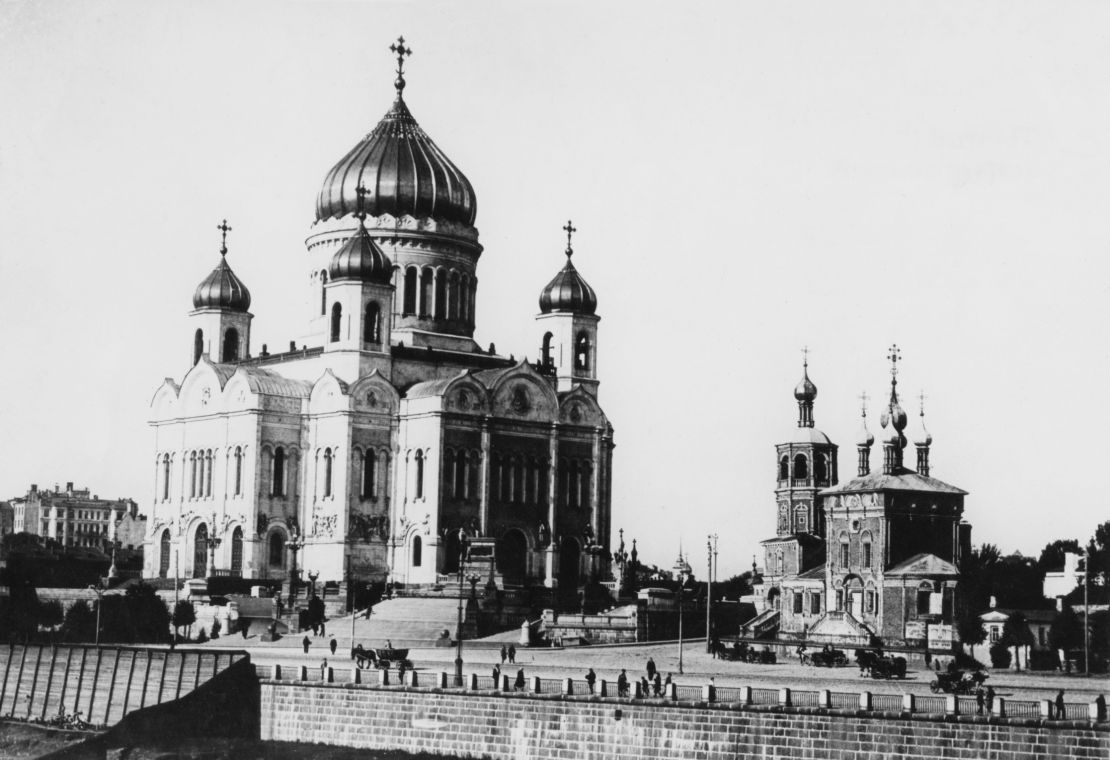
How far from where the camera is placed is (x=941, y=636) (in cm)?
6444

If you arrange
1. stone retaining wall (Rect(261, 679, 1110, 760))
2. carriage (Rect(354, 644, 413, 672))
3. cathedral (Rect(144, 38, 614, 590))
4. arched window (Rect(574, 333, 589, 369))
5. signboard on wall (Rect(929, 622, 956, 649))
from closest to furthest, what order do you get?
stone retaining wall (Rect(261, 679, 1110, 760))
carriage (Rect(354, 644, 413, 672))
signboard on wall (Rect(929, 622, 956, 649))
cathedral (Rect(144, 38, 614, 590))
arched window (Rect(574, 333, 589, 369))

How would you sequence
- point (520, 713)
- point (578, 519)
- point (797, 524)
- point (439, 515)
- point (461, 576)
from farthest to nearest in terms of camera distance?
1. point (797, 524)
2. point (578, 519)
3. point (439, 515)
4. point (461, 576)
5. point (520, 713)

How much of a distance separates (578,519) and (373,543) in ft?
30.8

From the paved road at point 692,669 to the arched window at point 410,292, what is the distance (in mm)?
20981

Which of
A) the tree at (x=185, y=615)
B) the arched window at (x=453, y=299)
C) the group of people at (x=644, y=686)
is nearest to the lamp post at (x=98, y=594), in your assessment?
the tree at (x=185, y=615)

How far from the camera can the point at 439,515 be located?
75.0 m

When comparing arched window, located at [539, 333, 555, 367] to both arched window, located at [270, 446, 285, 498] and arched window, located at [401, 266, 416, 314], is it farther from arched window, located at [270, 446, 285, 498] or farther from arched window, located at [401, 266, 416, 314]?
arched window, located at [270, 446, 285, 498]

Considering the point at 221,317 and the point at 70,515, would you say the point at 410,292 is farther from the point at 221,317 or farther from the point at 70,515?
the point at 70,515

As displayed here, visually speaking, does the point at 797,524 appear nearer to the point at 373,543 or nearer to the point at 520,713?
the point at 373,543

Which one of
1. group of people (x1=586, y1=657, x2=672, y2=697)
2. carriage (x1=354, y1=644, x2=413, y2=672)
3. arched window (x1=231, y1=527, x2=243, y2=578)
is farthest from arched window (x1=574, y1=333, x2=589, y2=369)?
group of people (x1=586, y1=657, x2=672, y2=697)

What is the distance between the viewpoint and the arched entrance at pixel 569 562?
7869cm

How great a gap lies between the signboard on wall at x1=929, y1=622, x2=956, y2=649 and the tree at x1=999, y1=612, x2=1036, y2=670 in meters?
1.69

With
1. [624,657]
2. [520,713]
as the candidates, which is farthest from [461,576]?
[520,713]

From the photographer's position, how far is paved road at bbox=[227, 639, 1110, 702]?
46.8 metres
